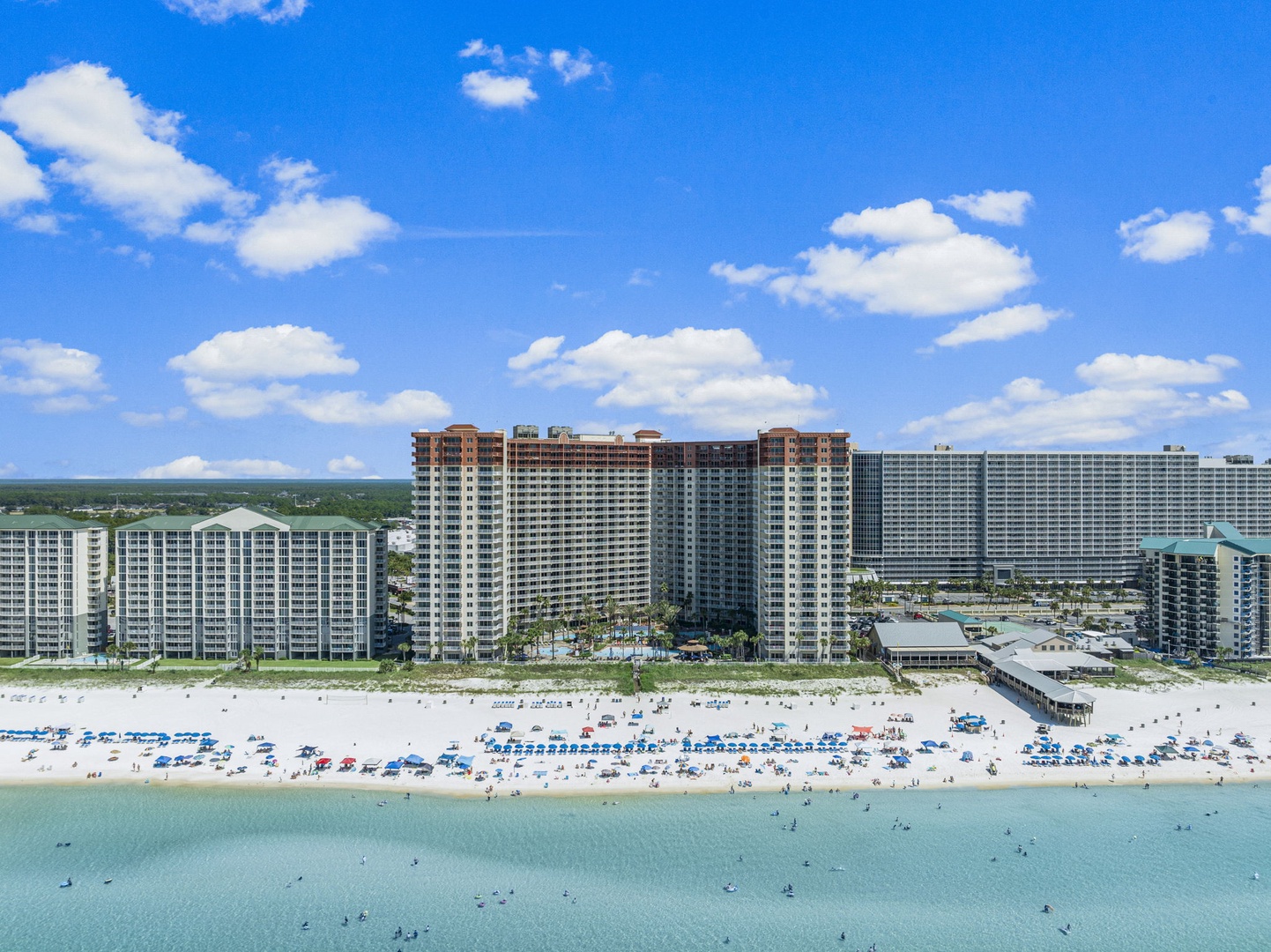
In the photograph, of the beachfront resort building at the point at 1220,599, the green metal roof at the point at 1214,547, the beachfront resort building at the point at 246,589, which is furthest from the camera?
the beachfront resort building at the point at 246,589

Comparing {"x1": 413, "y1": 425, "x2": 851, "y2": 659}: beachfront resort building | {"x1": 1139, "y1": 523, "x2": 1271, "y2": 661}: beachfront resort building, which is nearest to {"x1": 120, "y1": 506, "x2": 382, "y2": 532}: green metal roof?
{"x1": 413, "y1": 425, "x2": 851, "y2": 659}: beachfront resort building

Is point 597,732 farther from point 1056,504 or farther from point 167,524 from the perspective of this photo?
point 1056,504

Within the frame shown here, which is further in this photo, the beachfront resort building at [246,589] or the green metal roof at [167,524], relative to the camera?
the beachfront resort building at [246,589]

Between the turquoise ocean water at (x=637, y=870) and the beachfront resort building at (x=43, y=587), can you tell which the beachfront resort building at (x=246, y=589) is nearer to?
the beachfront resort building at (x=43, y=587)

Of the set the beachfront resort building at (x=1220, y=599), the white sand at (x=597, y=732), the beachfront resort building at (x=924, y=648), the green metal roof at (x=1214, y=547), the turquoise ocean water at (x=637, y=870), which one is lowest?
the turquoise ocean water at (x=637, y=870)

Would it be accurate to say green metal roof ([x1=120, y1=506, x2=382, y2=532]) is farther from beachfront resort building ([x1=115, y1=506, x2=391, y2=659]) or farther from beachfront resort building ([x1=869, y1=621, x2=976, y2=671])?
beachfront resort building ([x1=869, y1=621, x2=976, y2=671])

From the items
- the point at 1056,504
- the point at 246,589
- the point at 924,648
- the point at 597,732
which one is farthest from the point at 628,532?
the point at 1056,504

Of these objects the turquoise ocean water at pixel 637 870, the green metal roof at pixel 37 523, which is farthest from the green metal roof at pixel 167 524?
the turquoise ocean water at pixel 637 870
